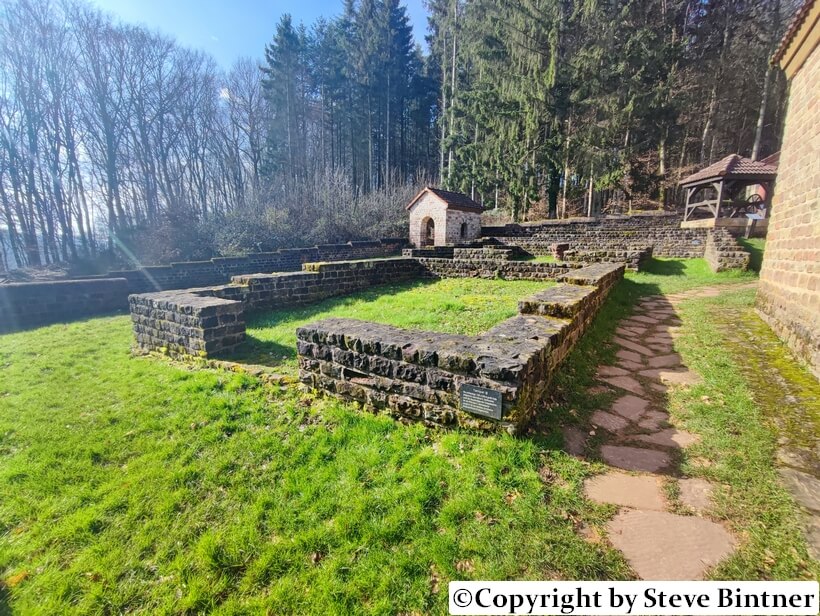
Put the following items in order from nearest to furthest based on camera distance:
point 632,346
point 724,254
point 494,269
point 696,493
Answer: point 696,493
point 632,346
point 724,254
point 494,269

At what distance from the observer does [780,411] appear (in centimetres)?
288

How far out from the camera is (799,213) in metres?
4.55

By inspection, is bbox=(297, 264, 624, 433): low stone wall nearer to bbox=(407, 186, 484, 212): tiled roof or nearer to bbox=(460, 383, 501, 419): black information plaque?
bbox=(460, 383, 501, 419): black information plaque

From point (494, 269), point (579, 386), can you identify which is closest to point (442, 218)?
point (494, 269)

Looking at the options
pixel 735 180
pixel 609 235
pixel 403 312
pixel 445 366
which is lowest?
pixel 403 312

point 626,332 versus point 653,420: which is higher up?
point 626,332

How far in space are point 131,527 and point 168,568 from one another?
1.75 ft

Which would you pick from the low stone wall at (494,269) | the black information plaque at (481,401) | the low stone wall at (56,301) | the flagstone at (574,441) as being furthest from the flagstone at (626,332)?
the low stone wall at (56,301)

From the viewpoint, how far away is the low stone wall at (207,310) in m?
5.00

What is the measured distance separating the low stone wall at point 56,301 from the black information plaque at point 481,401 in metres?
10.3

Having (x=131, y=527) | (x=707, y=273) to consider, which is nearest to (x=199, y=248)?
(x=131, y=527)

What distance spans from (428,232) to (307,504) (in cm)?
1999

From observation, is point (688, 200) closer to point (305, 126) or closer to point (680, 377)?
point (680, 377)

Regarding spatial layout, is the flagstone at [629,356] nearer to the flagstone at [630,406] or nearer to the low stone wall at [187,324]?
the flagstone at [630,406]
